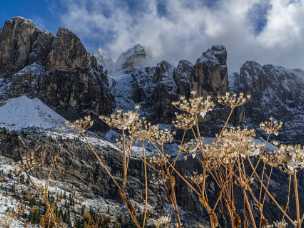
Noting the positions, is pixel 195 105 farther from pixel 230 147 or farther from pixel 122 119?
pixel 122 119

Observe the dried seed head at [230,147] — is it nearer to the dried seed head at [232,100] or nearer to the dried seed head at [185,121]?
the dried seed head at [185,121]

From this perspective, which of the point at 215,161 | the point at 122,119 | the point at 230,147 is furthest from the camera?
the point at 122,119

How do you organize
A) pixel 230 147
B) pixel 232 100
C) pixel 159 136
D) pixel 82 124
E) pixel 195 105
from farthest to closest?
pixel 82 124 < pixel 159 136 < pixel 232 100 < pixel 195 105 < pixel 230 147

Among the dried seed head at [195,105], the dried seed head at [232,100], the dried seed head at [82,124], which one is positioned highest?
the dried seed head at [232,100]

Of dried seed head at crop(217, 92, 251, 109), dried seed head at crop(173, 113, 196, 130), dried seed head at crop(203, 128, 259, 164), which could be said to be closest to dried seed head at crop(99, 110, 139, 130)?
dried seed head at crop(173, 113, 196, 130)

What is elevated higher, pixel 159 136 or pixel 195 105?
pixel 195 105

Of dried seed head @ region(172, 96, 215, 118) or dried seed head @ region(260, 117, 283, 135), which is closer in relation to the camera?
dried seed head @ region(172, 96, 215, 118)

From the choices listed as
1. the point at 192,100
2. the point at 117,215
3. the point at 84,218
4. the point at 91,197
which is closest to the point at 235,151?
the point at 192,100

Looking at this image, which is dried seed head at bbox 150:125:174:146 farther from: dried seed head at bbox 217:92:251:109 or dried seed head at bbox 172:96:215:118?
dried seed head at bbox 217:92:251:109

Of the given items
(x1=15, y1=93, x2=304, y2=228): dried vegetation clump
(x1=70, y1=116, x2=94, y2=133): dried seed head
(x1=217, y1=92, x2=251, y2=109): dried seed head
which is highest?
(x1=217, y1=92, x2=251, y2=109): dried seed head

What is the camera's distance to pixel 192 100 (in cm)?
766

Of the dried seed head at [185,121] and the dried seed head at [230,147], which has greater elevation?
the dried seed head at [185,121]

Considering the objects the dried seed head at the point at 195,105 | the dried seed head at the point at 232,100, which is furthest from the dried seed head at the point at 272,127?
the dried seed head at the point at 195,105

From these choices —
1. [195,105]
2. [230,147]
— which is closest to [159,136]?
[195,105]
